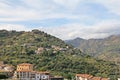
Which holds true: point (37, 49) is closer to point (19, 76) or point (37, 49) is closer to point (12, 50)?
point (12, 50)

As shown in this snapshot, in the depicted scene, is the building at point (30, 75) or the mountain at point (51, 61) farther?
the mountain at point (51, 61)

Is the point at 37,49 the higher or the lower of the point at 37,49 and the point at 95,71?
the higher

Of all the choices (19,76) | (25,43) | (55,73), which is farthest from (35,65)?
(25,43)

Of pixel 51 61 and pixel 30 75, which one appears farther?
pixel 51 61

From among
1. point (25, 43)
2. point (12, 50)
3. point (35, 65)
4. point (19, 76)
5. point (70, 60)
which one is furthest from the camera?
point (25, 43)

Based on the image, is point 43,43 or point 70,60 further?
point 43,43

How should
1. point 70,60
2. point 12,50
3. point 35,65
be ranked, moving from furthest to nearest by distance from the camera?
point 12,50
point 70,60
point 35,65

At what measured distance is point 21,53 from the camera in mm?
155625

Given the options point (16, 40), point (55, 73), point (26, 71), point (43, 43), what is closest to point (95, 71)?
point (55, 73)

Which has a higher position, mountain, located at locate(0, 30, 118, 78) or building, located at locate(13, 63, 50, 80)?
mountain, located at locate(0, 30, 118, 78)

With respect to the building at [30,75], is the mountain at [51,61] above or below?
above

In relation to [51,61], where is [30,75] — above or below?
below

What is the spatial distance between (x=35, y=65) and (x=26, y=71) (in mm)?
22061

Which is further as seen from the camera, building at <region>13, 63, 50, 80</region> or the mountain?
the mountain
